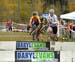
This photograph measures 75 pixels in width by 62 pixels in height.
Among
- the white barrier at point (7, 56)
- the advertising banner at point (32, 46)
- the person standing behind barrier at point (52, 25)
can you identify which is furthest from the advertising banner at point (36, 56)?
the person standing behind barrier at point (52, 25)

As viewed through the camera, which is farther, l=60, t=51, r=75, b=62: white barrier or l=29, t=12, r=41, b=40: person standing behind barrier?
l=29, t=12, r=41, b=40: person standing behind barrier

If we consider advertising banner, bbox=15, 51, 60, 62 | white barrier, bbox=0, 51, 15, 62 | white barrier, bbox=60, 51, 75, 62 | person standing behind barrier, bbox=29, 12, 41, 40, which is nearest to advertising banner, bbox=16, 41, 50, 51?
white barrier, bbox=60, 51, 75, 62

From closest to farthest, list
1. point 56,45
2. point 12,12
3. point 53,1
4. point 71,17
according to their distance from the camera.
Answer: point 56,45
point 71,17
point 12,12
point 53,1

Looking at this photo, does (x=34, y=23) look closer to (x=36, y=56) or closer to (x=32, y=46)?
(x=32, y=46)

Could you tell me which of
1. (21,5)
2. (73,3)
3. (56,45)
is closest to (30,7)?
(21,5)

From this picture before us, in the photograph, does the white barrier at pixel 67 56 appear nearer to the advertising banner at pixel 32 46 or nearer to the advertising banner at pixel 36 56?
the advertising banner at pixel 36 56

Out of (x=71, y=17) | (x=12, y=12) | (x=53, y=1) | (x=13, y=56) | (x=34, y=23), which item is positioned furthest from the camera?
(x=53, y=1)

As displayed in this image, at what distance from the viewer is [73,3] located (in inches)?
1563

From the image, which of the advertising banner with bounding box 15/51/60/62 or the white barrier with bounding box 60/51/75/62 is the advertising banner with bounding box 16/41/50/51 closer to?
the white barrier with bounding box 60/51/75/62

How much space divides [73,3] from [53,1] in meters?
2.11

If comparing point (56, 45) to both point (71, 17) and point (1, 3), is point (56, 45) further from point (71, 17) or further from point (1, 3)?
point (1, 3)

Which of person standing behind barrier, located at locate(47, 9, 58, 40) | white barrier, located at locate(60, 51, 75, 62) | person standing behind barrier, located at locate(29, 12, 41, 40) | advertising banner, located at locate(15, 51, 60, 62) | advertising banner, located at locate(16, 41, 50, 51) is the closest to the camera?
advertising banner, located at locate(15, 51, 60, 62)

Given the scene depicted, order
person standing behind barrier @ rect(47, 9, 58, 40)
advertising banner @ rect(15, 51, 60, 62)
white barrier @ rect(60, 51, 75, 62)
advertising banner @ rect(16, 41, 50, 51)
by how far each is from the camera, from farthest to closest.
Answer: person standing behind barrier @ rect(47, 9, 58, 40)
advertising banner @ rect(16, 41, 50, 51)
white barrier @ rect(60, 51, 75, 62)
advertising banner @ rect(15, 51, 60, 62)

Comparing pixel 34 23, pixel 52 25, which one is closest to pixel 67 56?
pixel 52 25
